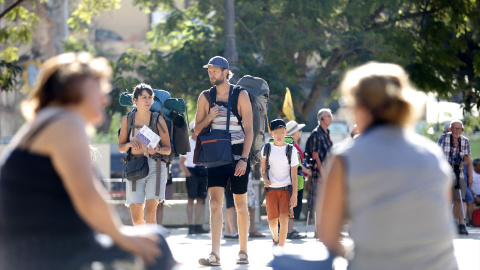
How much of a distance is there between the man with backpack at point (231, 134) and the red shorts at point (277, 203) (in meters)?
1.13

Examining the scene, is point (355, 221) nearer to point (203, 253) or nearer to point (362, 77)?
point (362, 77)

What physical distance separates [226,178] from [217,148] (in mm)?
336

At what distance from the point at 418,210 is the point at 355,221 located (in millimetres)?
245

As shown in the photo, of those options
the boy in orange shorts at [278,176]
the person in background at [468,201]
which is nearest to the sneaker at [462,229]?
the person in background at [468,201]

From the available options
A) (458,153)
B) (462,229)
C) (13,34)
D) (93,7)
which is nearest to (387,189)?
(458,153)

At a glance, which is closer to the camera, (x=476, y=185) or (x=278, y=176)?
(x=278, y=176)

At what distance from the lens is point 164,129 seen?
9.55m

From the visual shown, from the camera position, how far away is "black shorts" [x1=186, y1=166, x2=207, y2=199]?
14734 millimetres

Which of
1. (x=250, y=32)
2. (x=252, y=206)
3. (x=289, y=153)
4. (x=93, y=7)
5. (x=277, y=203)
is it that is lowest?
(x=252, y=206)

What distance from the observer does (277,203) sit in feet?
34.3

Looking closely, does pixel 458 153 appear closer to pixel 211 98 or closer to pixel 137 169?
pixel 211 98

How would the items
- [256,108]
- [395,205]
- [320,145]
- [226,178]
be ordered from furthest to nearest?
[320,145]
[256,108]
[226,178]
[395,205]

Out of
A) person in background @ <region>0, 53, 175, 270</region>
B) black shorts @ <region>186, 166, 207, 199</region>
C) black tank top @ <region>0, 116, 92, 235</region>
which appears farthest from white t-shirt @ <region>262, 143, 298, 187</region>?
black tank top @ <region>0, 116, 92, 235</region>

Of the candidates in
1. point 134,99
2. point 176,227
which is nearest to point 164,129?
point 134,99
